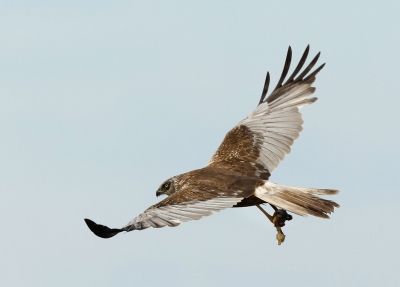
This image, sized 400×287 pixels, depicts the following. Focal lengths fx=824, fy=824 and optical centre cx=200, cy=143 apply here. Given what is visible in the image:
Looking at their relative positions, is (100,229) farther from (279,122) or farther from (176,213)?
(279,122)

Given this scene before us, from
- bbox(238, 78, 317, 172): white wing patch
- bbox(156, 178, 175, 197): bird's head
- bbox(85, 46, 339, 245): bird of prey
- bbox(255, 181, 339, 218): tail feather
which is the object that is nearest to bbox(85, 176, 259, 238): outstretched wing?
bbox(85, 46, 339, 245): bird of prey

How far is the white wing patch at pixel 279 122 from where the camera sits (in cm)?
1462

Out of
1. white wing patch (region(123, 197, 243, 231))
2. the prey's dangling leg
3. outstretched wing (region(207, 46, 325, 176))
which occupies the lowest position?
the prey's dangling leg

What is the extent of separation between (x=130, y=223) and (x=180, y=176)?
235 centimetres

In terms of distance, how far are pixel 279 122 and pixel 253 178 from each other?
195 cm

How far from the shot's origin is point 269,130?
15.0 metres

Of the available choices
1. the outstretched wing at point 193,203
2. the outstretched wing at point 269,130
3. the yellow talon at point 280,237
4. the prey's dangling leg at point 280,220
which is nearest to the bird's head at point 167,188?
the outstretched wing at point 193,203

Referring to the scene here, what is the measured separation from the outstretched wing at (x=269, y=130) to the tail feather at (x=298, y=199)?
0.72 meters

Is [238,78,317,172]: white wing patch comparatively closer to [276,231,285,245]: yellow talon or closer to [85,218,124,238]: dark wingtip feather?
[276,231,285,245]: yellow talon

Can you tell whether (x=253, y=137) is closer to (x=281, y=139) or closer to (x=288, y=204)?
(x=281, y=139)

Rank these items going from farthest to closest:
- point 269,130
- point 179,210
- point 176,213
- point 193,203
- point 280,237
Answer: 1. point 269,130
2. point 280,237
3. point 193,203
4. point 179,210
5. point 176,213

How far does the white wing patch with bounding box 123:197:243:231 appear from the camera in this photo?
11344 mm

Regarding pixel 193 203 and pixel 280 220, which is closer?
pixel 193 203

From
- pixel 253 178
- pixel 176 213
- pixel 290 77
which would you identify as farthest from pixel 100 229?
pixel 290 77
